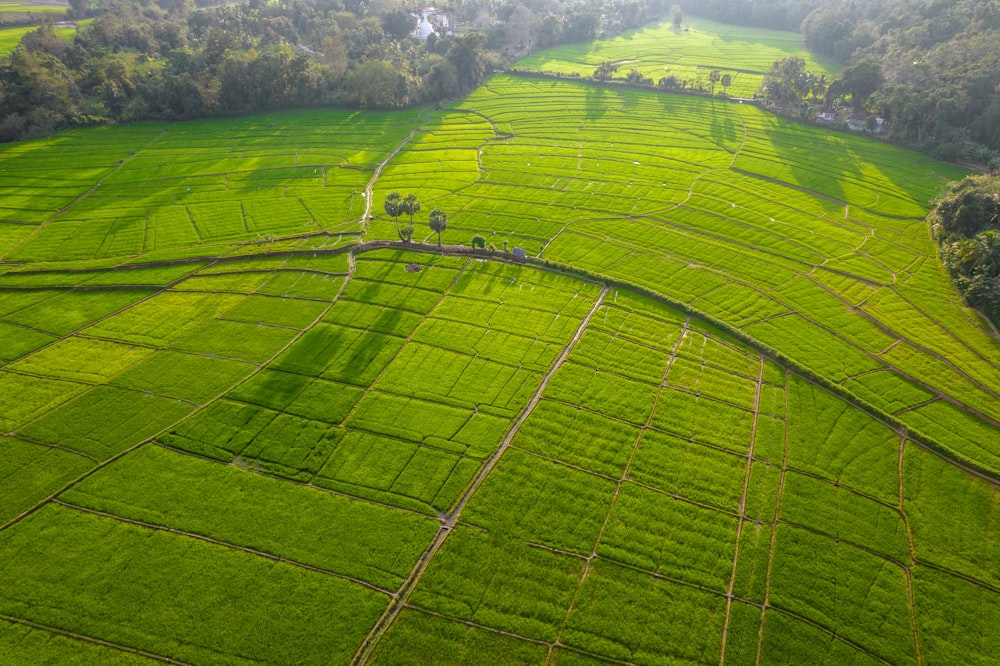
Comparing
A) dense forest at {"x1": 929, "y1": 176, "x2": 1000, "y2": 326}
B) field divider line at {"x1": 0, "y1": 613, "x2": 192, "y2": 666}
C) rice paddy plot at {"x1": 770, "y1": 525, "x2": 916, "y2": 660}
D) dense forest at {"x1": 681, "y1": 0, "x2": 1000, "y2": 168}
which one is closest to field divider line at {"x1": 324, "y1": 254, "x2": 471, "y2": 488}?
field divider line at {"x1": 0, "y1": 613, "x2": 192, "y2": 666}

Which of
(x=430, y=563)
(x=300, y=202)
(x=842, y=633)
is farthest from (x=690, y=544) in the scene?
(x=300, y=202)

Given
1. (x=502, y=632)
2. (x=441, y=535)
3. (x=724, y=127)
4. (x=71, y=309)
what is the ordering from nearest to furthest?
(x=502, y=632), (x=441, y=535), (x=71, y=309), (x=724, y=127)

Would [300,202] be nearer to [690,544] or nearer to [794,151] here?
[690,544]

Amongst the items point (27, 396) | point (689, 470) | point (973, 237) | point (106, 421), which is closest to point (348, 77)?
point (27, 396)

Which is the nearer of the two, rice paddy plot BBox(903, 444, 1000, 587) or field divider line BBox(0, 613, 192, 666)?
field divider line BBox(0, 613, 192, 666)

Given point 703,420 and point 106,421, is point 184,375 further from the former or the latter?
point 703,420

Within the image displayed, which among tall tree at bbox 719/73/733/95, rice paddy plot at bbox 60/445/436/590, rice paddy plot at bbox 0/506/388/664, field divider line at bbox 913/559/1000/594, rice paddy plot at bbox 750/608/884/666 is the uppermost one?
tall tree at bbox 719/73/733/95

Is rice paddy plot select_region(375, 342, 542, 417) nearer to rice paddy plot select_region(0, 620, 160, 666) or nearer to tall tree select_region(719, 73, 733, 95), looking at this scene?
rice paddy plot select_region(0, 620, 160, 666)
